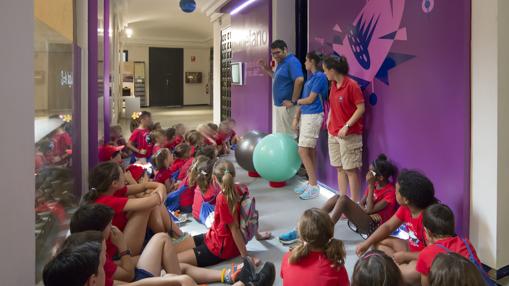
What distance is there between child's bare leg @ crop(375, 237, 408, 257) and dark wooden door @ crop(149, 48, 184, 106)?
64.9ft

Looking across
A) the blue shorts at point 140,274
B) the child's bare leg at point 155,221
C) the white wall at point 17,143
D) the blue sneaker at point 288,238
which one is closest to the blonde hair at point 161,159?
the child's bare leg at point 155,221

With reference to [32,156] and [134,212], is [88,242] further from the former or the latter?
[134,212]

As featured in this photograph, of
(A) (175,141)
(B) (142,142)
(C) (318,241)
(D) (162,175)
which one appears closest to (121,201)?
(C) (318,241)

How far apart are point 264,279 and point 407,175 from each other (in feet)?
3.89

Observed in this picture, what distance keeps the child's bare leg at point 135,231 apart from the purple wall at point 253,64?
4407mm

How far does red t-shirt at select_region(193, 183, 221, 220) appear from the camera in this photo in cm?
386

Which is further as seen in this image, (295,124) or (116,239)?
(295,124)

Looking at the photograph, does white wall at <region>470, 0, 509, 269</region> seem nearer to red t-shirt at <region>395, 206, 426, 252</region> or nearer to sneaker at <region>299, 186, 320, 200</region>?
red t-shirt at <region>395, 206, 426, 252</region>

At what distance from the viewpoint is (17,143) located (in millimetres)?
1763

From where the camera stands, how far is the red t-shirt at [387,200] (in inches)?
143

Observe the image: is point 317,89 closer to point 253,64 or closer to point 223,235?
point 223,235

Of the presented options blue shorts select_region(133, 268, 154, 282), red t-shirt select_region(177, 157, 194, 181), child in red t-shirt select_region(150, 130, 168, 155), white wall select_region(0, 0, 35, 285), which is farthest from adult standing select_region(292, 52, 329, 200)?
white wall select_region(0, 0, 35, 285)

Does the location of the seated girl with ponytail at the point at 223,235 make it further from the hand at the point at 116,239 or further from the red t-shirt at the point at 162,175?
the red t-shirt at the point at 162,175

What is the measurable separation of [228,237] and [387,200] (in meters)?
1.39
